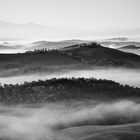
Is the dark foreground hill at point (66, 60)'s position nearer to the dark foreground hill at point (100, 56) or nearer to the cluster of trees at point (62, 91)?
the dark foreground hill at point (100, 56)

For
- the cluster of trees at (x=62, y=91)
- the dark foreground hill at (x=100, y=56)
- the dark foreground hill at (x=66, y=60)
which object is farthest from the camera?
the dark foreground hill at (x=100, y=56)

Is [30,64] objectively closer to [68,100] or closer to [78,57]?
[78,57]

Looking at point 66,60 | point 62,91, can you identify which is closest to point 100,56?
point 66,60

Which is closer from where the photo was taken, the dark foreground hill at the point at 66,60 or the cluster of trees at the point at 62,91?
the cluster of trees at the point at 62,91

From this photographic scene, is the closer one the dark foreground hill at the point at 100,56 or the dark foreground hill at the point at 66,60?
the dark foreground hill at the point at 66,60

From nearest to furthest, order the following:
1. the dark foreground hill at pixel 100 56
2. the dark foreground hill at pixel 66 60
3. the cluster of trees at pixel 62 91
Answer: the cluster of trees at pixel 62 91
the dark foreground hill at pixel 66 60
the dark foreground hill at pixel 100 56

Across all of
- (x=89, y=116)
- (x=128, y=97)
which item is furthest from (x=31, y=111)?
(x=128, y=97)

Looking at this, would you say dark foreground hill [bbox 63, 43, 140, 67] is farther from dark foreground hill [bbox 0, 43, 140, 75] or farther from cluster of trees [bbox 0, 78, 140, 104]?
cluster of trees [bbox 0, 78, 140, 104]

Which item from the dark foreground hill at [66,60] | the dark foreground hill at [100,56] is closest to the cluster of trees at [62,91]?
the dark foreground hill at [66,60]
